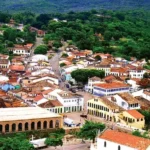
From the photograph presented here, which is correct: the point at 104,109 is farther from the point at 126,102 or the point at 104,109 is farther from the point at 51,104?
the point at 51,104

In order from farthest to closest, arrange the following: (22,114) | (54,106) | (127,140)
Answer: (54,106) → (22,114) → (127,140)

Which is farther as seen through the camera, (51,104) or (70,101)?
(70,101)

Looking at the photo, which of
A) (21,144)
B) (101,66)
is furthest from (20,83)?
(21,144)

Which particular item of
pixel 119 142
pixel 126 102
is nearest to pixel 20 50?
pixel 126 102

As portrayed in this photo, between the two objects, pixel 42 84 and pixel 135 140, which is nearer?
pixel 135 140

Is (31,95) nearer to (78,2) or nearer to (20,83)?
(20,83)

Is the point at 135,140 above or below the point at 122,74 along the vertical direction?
above

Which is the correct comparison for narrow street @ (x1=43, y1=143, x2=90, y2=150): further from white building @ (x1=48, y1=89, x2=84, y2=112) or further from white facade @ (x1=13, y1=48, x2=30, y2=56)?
white facade @ (x1=13, y1=48, x2=30, y2=56)
